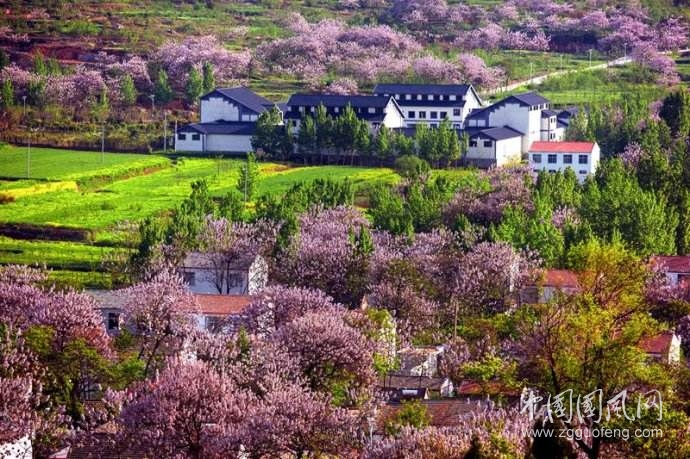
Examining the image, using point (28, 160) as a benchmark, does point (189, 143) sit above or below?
above

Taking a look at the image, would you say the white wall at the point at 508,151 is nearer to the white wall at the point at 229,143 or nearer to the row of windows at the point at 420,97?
the row of windows at the point at 420,97

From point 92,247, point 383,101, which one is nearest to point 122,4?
point 383,101

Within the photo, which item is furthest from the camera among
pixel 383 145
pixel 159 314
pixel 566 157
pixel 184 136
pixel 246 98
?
pixel 246 98

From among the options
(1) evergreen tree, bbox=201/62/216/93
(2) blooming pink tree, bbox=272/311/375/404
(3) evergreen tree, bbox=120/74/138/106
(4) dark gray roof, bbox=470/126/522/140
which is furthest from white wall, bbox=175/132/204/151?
(2) blooming pink tree, bbox=272/311/375/404

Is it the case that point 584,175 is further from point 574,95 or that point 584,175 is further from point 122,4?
point 122,4

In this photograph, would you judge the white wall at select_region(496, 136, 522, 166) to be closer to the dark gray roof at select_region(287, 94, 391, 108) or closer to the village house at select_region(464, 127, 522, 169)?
the village house at select_region(464, 127, 522, 169)

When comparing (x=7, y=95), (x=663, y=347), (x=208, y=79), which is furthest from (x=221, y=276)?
(x=208, y=79)

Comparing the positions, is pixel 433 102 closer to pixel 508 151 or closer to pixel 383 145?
pixel 508 151
